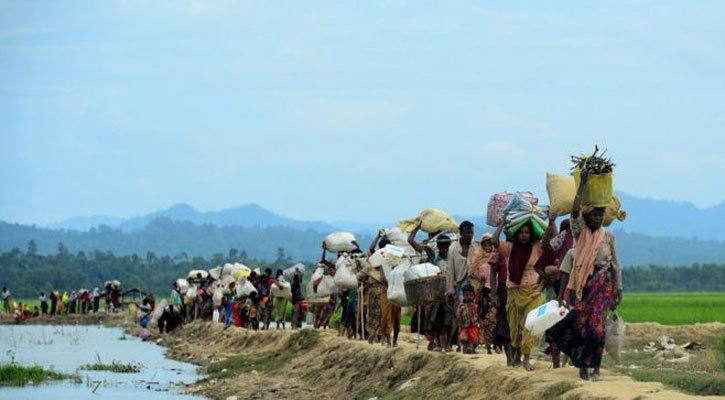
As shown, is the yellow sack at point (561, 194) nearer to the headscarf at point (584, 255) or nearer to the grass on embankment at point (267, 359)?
the headscarf at point (584, 255)

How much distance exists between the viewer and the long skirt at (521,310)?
14.1 m

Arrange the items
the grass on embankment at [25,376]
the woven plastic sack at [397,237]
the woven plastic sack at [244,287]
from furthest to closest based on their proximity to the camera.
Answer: the woven plastic sack at [244,287] → the grass on embankment at [25,376] → the woven plastic sack at [397,237]

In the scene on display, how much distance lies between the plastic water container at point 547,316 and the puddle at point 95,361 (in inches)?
391

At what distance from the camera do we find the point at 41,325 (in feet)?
188

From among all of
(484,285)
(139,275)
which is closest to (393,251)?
(484,285)

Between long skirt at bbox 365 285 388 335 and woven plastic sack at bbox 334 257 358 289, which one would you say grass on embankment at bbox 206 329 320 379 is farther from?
long skirt at bbox 365 285 388 335

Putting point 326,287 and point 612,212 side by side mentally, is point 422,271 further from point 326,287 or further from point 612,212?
point 326,287

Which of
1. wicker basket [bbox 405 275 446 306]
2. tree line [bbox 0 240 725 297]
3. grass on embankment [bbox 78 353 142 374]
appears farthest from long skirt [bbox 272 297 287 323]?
tree line [bbox 0 240 725 297]

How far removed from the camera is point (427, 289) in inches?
692

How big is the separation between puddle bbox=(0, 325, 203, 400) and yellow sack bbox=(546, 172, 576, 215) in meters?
8.88

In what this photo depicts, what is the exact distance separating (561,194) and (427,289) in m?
3.54

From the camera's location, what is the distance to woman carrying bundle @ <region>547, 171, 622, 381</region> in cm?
1266

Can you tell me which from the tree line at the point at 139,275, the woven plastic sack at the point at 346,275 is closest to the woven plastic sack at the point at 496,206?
the woven plastic sack at the point at 346,275

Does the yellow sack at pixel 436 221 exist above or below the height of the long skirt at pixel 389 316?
above
